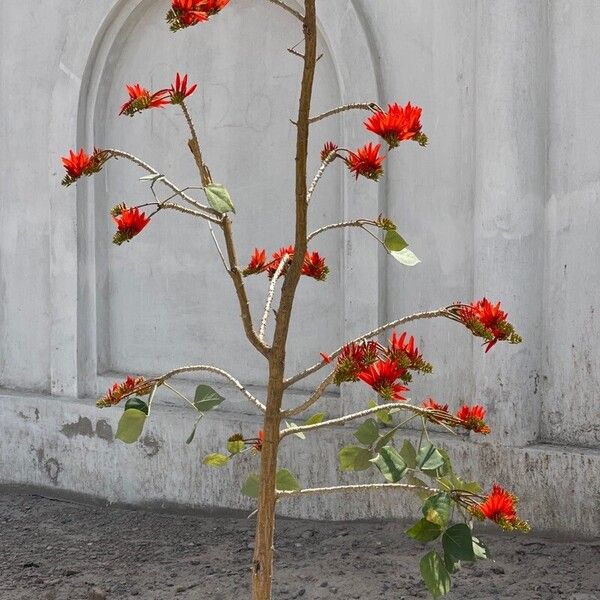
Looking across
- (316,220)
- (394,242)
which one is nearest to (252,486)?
(394,242)

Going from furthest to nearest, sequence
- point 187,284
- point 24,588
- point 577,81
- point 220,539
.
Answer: point 187,284 → point 220,539 → point 24,588 → point 577,81

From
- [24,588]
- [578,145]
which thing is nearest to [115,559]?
[24,588]

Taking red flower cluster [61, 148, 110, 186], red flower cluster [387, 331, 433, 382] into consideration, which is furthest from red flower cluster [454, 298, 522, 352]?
red flower cluster [61, 148, 110, 186]

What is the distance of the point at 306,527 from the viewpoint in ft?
17.2

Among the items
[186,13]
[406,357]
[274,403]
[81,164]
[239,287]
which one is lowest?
[274,403]

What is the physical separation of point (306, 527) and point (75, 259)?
204 centimetres

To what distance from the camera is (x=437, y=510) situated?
249 centimetres

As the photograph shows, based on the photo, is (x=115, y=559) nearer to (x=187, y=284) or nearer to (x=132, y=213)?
(x=187, y=284)

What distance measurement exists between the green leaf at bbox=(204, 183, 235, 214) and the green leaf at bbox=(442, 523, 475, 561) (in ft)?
2.94

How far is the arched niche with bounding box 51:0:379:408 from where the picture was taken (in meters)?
5.23

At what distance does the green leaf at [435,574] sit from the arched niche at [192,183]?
2.58m

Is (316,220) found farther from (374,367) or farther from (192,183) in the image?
(374,367)

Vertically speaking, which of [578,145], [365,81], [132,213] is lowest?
[132,213]

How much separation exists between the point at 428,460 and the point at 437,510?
0.51ft
